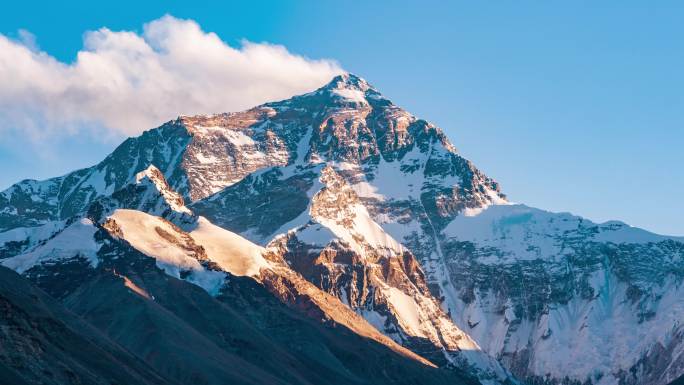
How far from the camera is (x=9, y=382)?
636 ft
